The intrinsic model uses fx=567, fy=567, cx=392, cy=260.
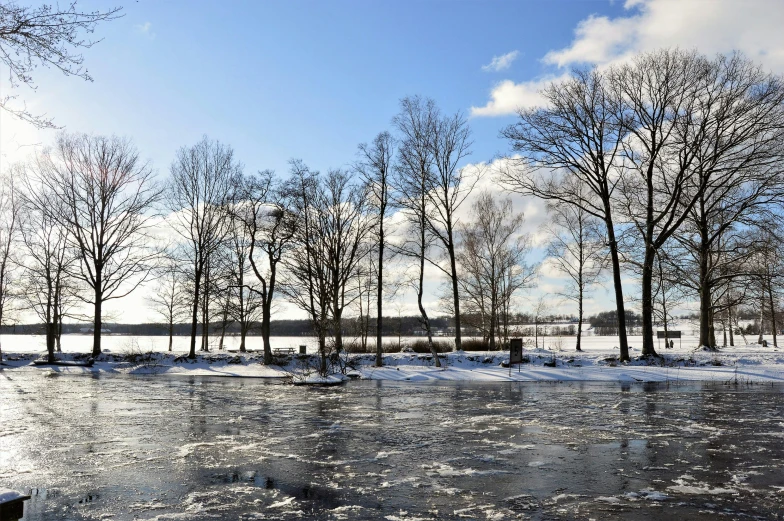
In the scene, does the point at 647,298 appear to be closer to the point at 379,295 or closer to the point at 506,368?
the point at 506,368

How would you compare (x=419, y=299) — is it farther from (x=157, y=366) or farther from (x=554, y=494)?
(x=554, y=494)

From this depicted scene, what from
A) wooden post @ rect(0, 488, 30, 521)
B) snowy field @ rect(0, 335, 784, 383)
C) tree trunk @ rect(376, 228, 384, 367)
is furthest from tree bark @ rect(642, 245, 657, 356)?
wooden post @ rect(0, 488, 30, 521)

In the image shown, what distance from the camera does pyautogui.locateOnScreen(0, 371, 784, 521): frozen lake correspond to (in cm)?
736

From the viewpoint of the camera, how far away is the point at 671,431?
12750 mm

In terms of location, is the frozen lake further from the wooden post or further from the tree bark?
the tree bark

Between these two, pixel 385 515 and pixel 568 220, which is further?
pixel 568 220

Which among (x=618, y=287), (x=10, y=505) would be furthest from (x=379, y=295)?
(x=10, y=505)

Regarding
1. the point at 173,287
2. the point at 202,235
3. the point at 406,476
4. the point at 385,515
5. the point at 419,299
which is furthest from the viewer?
the point at 173,287

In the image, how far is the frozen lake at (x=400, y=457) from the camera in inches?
290

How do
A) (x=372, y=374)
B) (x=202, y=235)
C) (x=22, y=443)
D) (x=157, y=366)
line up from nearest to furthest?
(x=22, y=443) → (x=372, y=374) → (x=157, y=366) → (x=202, y=235)

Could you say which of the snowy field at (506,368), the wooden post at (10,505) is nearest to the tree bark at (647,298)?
the snowy field at (506,368)

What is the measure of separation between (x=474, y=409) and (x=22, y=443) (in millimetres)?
11295

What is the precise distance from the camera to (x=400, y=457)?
1040 cm

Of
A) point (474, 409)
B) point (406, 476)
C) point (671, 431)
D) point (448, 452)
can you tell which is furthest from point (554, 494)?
point (474, 409)
